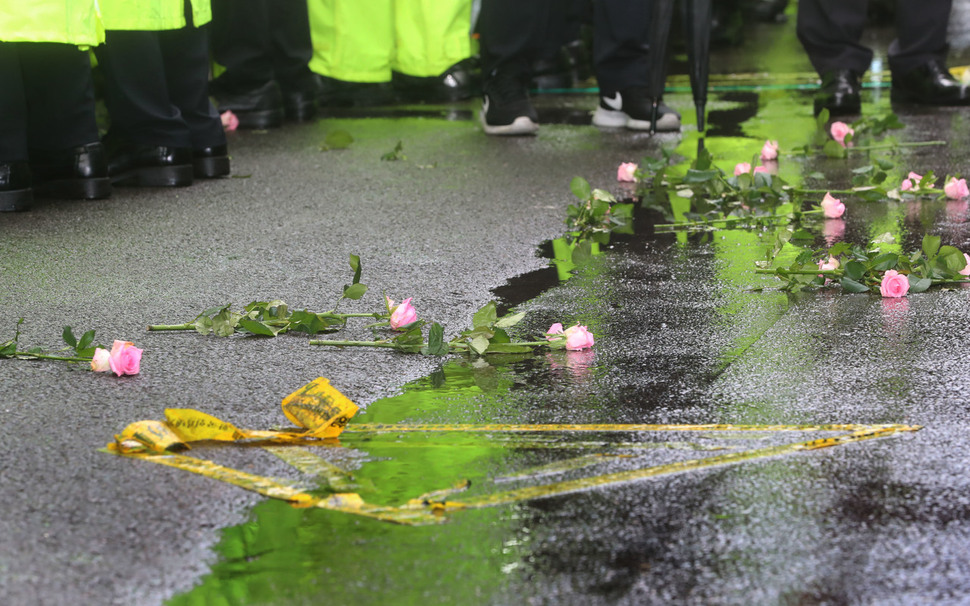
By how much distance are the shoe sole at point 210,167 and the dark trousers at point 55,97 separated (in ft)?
1.57

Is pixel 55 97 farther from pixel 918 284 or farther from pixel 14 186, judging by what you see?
pixel 918 284

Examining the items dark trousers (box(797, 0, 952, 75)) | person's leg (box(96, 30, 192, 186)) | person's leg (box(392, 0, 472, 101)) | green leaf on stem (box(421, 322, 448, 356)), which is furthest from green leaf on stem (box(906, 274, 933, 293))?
person's leg (box(392, 0, 472, 101))

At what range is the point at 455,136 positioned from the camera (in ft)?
16.6

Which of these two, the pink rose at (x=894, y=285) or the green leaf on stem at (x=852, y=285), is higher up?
the pink rose at (x=894, y=285)

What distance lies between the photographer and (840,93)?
16.9ft

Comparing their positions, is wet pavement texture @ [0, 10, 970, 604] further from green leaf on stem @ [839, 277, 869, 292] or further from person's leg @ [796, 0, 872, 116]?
person's leg @ [796, 0, 872, 116]

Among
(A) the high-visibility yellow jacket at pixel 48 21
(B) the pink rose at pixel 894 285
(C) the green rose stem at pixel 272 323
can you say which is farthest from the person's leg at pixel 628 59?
(C) the green rose stem at pixel 272 323

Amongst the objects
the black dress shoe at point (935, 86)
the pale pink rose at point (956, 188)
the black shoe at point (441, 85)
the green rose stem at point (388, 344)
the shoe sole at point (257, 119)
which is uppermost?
the green rose stem at point (388, 344)

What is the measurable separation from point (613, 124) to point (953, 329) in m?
3.28

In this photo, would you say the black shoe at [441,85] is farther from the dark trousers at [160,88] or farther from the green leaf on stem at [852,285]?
the green leaf on stem at [852,285]

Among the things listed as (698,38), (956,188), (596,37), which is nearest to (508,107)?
(596,37)

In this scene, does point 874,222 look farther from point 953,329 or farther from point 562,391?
point 562,391

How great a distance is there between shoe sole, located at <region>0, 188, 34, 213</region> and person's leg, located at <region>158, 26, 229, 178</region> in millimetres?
680

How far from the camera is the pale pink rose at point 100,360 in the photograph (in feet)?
6.19
